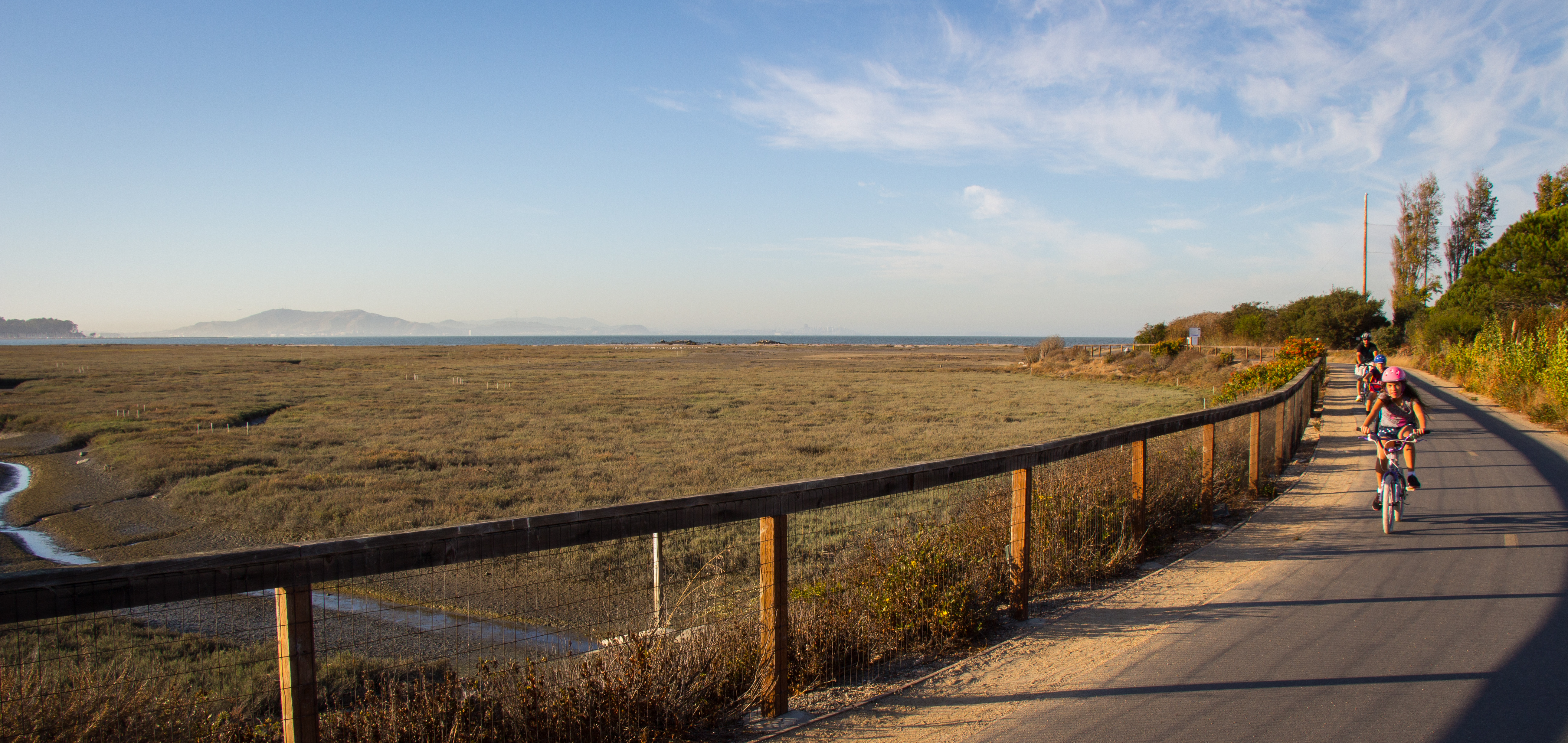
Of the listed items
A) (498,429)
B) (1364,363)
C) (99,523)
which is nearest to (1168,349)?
(1364,363)

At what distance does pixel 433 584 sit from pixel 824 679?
6759mm

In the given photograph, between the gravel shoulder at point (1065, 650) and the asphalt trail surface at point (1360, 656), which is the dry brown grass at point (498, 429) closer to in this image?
the gravel shoulder at point (1065, 650)

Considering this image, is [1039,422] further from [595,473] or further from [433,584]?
[433,584]

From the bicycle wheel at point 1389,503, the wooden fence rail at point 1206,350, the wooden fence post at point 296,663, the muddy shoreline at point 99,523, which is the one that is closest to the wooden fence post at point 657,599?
the wooden fence post at point 296,663

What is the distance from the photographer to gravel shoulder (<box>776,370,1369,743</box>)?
400 cm

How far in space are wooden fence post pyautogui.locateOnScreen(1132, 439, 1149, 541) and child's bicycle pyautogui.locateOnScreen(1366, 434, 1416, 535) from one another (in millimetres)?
3011

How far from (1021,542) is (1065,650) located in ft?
2.49

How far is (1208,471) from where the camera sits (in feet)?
29.1

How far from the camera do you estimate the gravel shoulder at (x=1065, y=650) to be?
400 cm

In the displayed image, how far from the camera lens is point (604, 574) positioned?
946cm

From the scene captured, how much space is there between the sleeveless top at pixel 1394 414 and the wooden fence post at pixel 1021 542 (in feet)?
20.6

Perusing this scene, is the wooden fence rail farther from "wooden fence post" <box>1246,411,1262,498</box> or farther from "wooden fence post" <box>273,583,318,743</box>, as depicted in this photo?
"wooden fence post" <box>273,583,318,743</box>

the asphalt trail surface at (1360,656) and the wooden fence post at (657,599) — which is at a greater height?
the wooden fence post at (657,599)

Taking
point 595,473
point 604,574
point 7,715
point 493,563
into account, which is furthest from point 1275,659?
point 595,473
